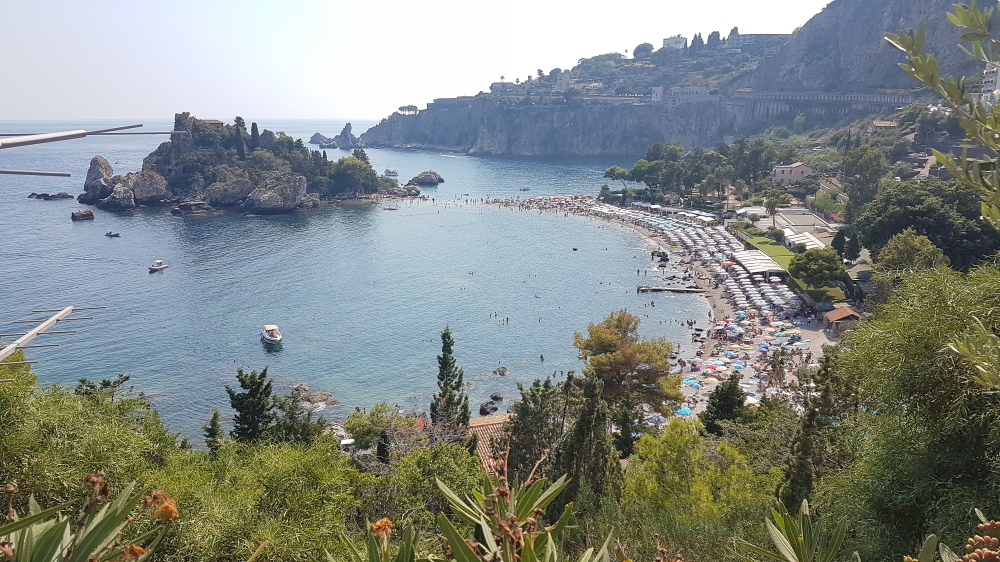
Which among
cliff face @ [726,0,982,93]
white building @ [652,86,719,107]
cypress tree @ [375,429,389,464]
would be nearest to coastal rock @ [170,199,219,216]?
cypress tree @ [375,429,389,464]

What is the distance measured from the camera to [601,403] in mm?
12734

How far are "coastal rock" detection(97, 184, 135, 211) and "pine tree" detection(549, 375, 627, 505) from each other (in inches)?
2714

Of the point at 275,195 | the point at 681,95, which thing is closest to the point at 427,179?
the point at 275,195

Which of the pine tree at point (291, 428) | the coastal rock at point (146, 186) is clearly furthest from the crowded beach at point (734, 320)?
the coastal rock at point (146, 186)

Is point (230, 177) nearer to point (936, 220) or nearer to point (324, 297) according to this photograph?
point (324, 297)

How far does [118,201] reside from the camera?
65750 mm

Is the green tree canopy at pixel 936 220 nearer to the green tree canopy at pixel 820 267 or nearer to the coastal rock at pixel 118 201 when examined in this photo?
the green tree canopy at pixel 820 267

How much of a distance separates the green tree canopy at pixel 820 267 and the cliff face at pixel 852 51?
6347cm

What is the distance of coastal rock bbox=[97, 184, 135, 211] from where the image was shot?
216 feet

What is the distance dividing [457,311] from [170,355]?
15511mm

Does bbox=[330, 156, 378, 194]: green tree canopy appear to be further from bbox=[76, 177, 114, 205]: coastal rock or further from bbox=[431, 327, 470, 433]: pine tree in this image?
bbox=[431, 327, 470, 433]: pine tree

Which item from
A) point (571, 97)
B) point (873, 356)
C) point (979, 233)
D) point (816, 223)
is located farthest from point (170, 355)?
point (571, 97)

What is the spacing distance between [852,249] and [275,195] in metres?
55.6

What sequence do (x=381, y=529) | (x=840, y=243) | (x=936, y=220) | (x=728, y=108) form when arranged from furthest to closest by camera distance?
(x=728, y=108), (x=840, y=243), (x=936, y=220), (x=381, y=529)
